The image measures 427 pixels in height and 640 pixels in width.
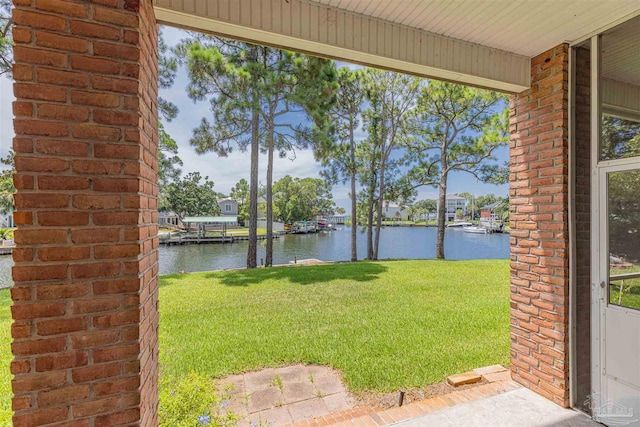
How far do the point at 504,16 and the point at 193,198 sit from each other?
3072 cm

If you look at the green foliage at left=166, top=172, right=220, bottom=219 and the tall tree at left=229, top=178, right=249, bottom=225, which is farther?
the tall tree at left=229, top=178, right=249, bottom=225

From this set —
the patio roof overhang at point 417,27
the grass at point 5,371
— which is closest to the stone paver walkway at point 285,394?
the grass at point 5,371

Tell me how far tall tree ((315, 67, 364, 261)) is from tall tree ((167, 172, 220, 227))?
18.3 metres

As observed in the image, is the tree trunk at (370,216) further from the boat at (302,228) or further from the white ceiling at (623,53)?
the boat at (302,228)

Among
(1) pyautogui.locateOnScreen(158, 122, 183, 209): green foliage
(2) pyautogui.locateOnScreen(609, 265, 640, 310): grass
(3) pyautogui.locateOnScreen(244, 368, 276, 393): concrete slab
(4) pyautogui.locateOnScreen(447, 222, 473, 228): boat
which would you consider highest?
(1) pyautogui.locateOnScreen(158, 122, 183, 209): green foliage

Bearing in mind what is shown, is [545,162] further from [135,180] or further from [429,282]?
[429,282]

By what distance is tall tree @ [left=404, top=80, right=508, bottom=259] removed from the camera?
38.2 ft

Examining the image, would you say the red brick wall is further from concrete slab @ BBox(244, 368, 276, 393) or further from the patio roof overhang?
concrete slab @ BBox(244, 368, 276, 393)

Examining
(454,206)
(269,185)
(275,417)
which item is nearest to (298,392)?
(275,417)

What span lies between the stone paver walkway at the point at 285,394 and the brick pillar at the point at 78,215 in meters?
1.23

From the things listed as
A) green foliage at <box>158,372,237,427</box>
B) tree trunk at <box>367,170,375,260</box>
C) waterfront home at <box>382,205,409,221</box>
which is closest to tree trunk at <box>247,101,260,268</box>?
tree trunk at <box>367,170,375,260</box>

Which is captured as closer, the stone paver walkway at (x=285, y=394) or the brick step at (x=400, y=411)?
the brick step at (x=400, y=411)

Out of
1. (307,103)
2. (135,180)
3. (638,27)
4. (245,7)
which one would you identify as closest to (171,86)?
(307,103)

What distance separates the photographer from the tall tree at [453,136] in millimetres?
11641
